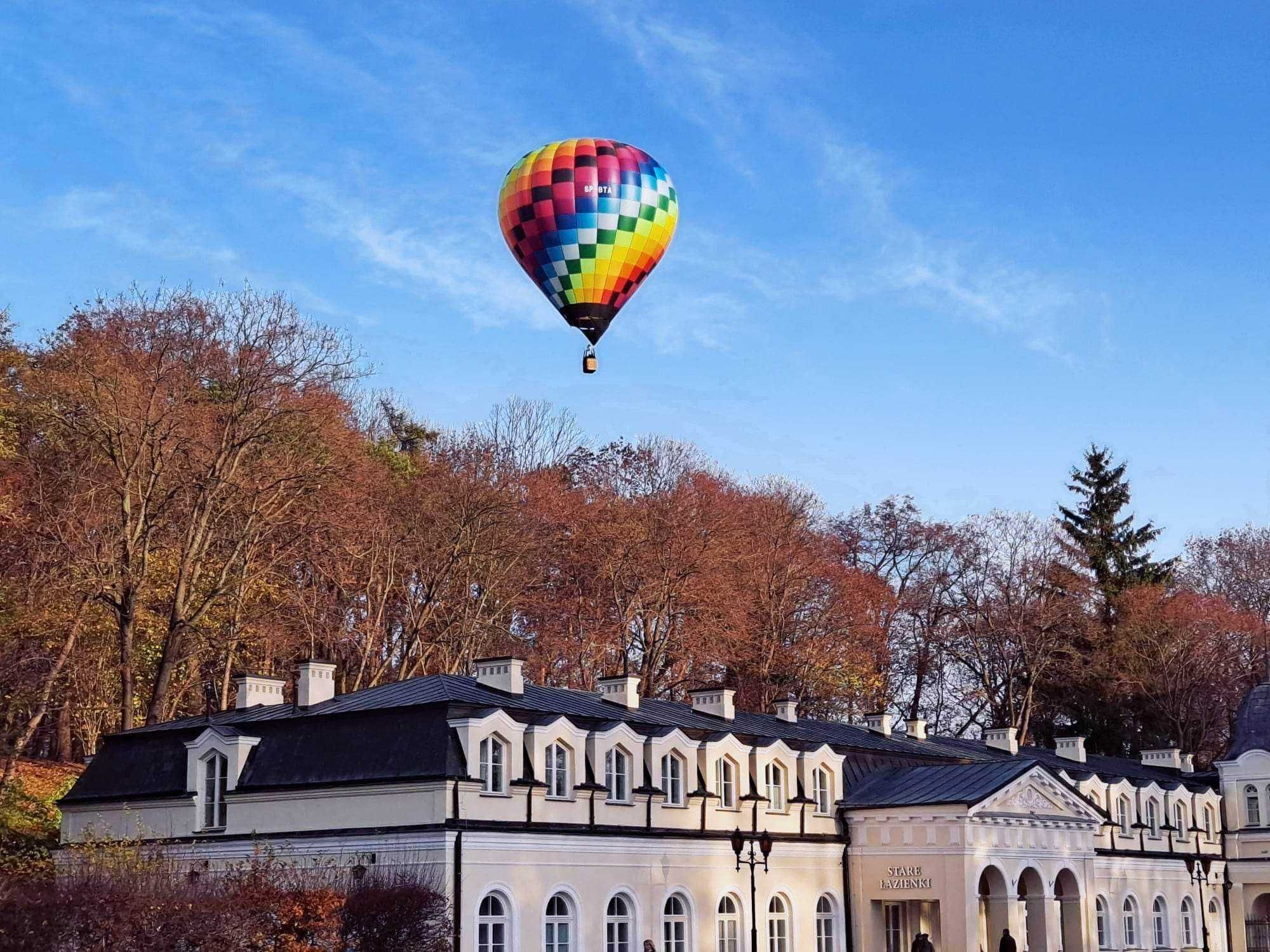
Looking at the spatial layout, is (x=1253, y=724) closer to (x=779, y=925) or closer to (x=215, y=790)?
(x=779, y=925)

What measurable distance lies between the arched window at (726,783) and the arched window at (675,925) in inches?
109

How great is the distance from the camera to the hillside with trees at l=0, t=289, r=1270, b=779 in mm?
49094

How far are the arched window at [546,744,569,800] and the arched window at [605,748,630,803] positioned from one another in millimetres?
1363

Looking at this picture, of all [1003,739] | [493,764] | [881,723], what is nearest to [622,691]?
[493,764]

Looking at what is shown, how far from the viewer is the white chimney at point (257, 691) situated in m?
39.6

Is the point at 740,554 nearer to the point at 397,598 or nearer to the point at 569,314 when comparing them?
the point at 397,598

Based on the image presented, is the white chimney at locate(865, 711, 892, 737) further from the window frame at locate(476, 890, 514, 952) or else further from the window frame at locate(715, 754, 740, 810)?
the window frame at locate(476, 890, 514, 952)

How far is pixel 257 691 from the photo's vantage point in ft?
131

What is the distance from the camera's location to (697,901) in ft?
125

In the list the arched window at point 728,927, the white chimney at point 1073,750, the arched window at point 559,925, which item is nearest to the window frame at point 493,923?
the arched window at point 559,925

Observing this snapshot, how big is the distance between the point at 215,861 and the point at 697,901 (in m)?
11.2

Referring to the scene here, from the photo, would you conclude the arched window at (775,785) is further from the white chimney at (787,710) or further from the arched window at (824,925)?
the white chimney at (787,710)

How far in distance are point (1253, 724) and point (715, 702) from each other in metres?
26.8

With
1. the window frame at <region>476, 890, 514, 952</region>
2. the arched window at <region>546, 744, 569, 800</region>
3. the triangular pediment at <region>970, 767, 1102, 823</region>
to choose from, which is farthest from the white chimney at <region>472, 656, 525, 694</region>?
the triangular pediment at <region>970, 767, 1102, 823</region>
